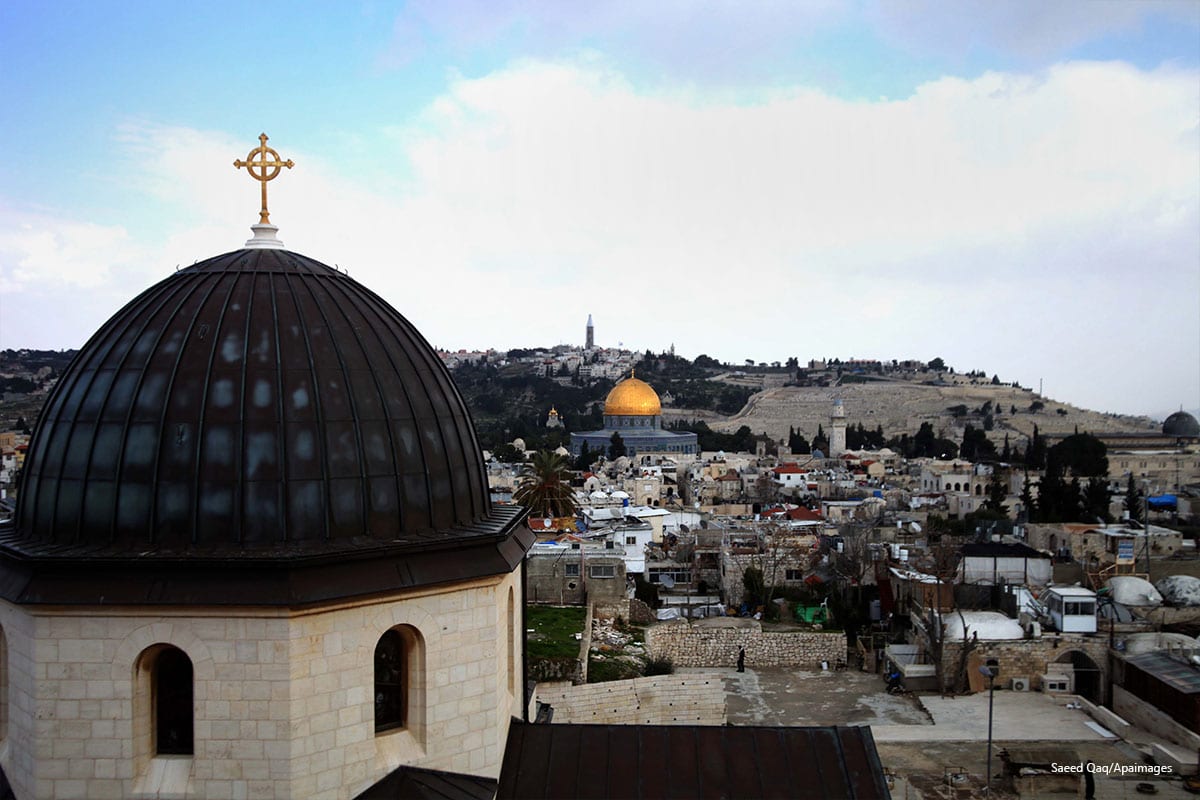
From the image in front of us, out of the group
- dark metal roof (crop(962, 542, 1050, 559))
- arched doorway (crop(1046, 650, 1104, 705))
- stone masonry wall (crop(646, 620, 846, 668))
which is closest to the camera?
arched doorway (crop(1046, 650, 1104, 705))

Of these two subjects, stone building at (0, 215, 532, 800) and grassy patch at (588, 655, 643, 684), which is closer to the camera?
stone building at (0, 215, 532, 800)

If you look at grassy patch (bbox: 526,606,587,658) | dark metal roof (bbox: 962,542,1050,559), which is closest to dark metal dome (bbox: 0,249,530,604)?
grassy patch (bbox: 526,606,587,658)

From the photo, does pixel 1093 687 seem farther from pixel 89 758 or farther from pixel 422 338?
pixel 89 758

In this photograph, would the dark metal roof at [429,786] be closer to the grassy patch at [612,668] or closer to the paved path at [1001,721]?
the grassy patch at [612,668]

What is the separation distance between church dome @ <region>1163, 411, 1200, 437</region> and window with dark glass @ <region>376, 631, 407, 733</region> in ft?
335

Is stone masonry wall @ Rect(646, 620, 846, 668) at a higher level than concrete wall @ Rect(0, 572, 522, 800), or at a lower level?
lower

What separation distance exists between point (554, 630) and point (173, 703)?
1710 cm

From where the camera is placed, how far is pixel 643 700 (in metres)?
20.2

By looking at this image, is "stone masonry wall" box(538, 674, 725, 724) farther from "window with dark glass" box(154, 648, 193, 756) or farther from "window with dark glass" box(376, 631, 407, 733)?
"window with dark glass" box(154, 648, 193, 756)

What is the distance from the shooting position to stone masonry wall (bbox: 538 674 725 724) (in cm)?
1889

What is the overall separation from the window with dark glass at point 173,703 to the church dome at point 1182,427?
339 ft

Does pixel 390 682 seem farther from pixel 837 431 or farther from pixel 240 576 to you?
pixel 837 431

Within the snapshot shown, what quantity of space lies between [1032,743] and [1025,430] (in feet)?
337

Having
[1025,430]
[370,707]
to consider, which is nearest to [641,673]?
[370,707]
